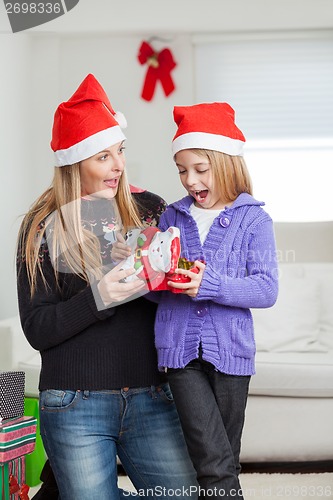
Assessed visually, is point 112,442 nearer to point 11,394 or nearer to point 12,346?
point 11,394

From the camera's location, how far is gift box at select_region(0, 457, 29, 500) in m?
1.87

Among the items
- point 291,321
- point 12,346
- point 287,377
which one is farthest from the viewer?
point 291,321

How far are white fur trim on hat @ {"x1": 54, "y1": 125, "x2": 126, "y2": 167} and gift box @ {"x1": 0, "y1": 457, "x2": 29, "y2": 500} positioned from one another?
0.81m

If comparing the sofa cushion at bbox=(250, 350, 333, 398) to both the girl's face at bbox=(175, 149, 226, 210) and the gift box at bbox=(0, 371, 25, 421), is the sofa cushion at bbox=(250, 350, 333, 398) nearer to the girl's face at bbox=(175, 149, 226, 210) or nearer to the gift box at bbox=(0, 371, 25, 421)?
the gift box at bbox=(0, 371, 25, 421)

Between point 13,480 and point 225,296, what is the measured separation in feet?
2.81

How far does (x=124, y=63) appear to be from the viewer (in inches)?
177

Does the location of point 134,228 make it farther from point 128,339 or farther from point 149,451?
point 149,451

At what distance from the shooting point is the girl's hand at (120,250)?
1551 millimetres

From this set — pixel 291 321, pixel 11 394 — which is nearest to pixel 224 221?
pixel 11 394

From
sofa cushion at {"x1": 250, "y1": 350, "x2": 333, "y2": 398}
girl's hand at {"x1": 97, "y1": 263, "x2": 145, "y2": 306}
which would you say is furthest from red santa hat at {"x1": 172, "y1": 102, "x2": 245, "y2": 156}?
sofa cushion at {"x1": 250, "y1": 350, "x2": 333, "y2": 398}

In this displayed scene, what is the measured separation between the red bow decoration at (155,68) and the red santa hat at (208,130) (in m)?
2.75

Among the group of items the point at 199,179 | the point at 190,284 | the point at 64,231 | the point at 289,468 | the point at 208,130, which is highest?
the point at 208,130

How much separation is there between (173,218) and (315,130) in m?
2.93

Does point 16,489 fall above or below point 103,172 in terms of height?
below
